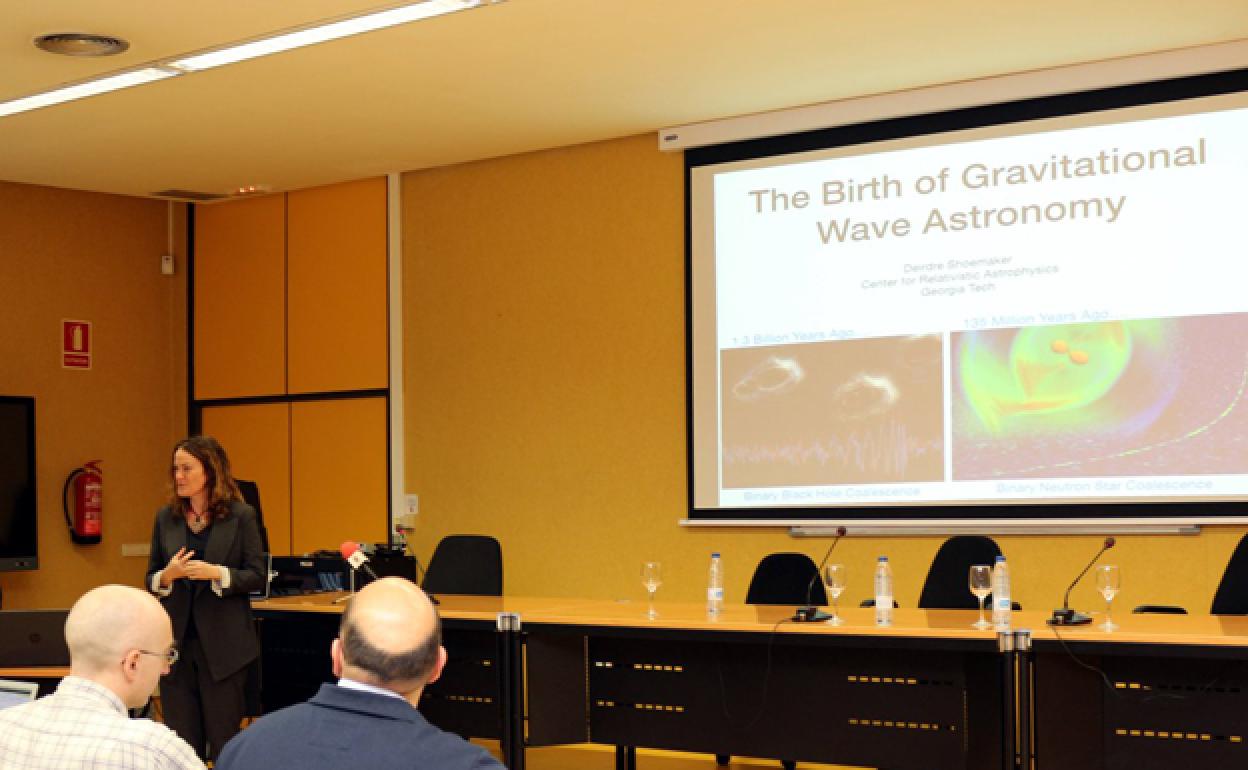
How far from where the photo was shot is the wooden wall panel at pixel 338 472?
8781 mm

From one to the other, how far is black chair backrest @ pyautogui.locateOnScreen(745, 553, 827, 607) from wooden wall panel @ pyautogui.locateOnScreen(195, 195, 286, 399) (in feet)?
13.7

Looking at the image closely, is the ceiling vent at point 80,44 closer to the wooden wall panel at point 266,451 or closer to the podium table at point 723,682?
the podium table at point 723,682

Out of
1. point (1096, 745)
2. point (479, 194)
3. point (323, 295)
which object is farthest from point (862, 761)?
point (323, 295)

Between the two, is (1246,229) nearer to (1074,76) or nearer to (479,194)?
(1074,76)

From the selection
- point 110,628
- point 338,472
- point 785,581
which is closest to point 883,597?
point 785,581

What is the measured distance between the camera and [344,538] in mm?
8859

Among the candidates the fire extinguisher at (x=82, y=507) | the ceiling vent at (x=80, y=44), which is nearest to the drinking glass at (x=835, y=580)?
the ceiling vent at (x=80, y=44)

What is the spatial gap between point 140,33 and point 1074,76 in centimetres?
405

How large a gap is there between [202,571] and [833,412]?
3.40 m

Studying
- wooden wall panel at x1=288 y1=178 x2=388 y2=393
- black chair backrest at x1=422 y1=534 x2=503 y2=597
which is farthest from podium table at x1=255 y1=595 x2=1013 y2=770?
wooden wall panel at x1=288 y1=178 x2=388 y2=393

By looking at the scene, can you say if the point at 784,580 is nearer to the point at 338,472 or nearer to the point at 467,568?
the point at 467,568

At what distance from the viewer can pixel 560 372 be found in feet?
26.7

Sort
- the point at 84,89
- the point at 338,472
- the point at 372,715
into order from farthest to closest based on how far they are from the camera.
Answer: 1. the point at 338,472
2. the point at 84,89
3. the point at 372,715

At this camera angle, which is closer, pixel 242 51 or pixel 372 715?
pixel 372 715
